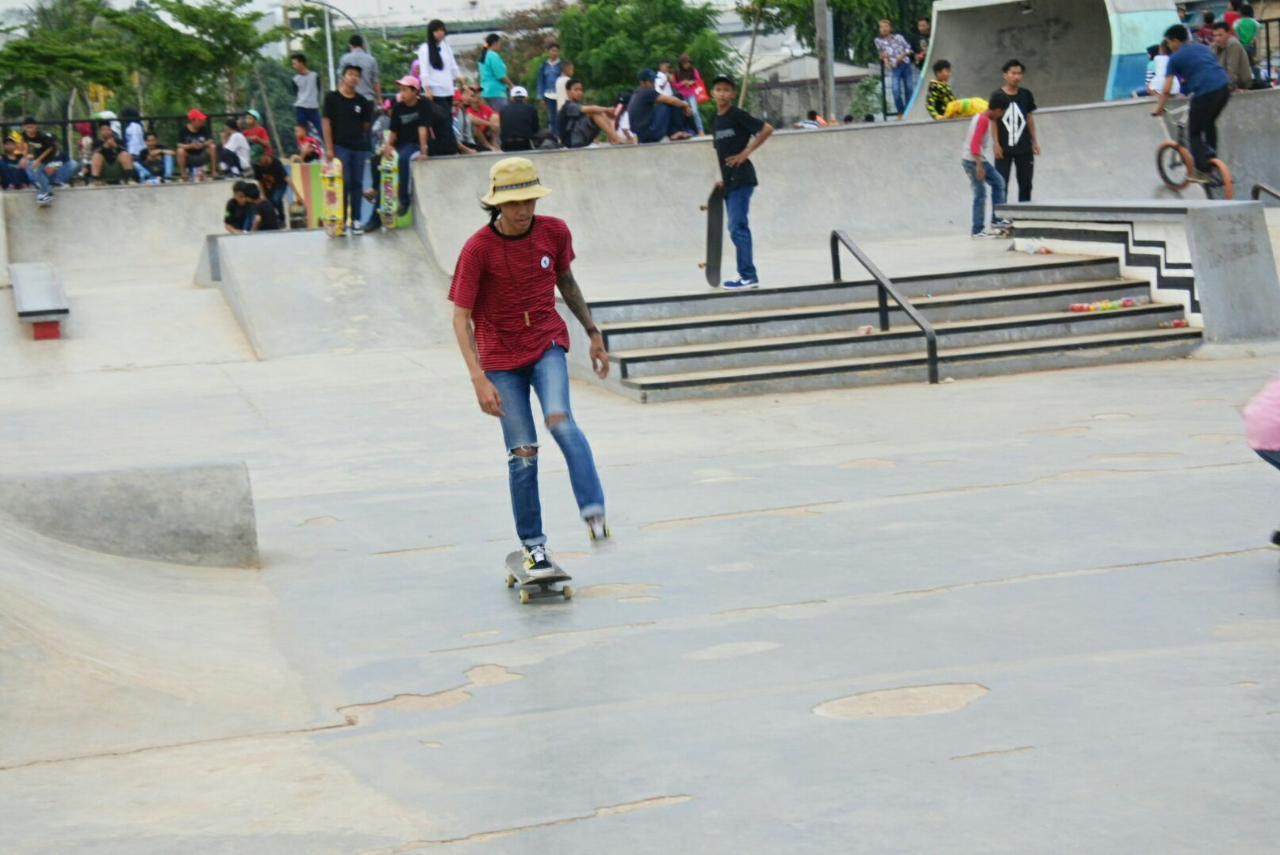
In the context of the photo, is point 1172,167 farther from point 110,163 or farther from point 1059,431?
point 110,163

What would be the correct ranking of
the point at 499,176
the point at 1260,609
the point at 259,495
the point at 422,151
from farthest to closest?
1. the point at 422,151
2. the point at 259,495
3. the point at 499,176
4. the point at 1260,609

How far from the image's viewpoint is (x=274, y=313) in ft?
50.7

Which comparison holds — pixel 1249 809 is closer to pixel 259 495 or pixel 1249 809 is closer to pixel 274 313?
pixel 259 495

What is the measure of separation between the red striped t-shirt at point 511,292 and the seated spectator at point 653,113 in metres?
12.7

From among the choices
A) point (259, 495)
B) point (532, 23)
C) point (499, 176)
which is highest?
point (532, 23)

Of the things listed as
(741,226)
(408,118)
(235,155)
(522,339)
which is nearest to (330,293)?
(408,118)

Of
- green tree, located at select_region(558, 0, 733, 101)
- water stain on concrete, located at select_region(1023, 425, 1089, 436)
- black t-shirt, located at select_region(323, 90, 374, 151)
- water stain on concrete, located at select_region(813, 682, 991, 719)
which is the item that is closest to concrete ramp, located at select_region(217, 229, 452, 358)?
black t-shirt, located at select_region(323, 90, 374, 151)

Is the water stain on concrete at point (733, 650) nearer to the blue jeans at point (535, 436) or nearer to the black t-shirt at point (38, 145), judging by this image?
the blue jeans at point (535, 436)

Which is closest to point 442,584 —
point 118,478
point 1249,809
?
point 118,478

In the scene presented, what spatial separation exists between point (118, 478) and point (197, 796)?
11.0 ft

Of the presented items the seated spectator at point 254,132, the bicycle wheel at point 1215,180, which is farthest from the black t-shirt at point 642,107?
the seated spectator at point 254,132

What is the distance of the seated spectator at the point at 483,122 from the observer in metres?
20.9

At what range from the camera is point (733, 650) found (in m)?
5.41

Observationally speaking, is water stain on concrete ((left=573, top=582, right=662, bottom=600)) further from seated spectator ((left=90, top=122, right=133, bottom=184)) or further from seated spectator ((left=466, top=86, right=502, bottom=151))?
seated spectator ((left=90, top=122, right=133, bottom=184))
